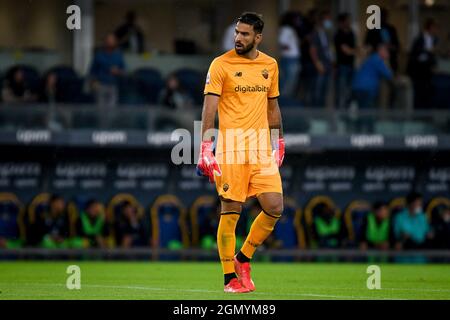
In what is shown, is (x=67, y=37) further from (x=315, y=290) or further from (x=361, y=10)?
(x=315, y=290)

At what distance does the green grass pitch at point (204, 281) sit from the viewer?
37.9 ft

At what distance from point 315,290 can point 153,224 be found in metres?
11.6

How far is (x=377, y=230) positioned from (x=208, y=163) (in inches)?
480

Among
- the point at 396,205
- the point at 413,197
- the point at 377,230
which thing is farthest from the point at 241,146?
the point at 396,205

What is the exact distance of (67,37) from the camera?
79.8 feet

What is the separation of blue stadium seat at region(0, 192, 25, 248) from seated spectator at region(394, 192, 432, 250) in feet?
21.7

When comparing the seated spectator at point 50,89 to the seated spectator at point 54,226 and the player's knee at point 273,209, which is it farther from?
the player's knee at point 273,209

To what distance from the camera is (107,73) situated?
21.9m

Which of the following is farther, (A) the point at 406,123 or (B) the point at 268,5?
(B) the point at 268,5

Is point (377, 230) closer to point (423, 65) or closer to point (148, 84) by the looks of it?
point (423, 65)

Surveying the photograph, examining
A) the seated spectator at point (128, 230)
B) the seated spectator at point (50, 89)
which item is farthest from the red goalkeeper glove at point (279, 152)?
the seated spectator at point (128, 230)

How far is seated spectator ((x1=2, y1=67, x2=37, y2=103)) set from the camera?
2162 cm

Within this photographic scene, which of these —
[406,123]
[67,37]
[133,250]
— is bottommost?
[133,250]
